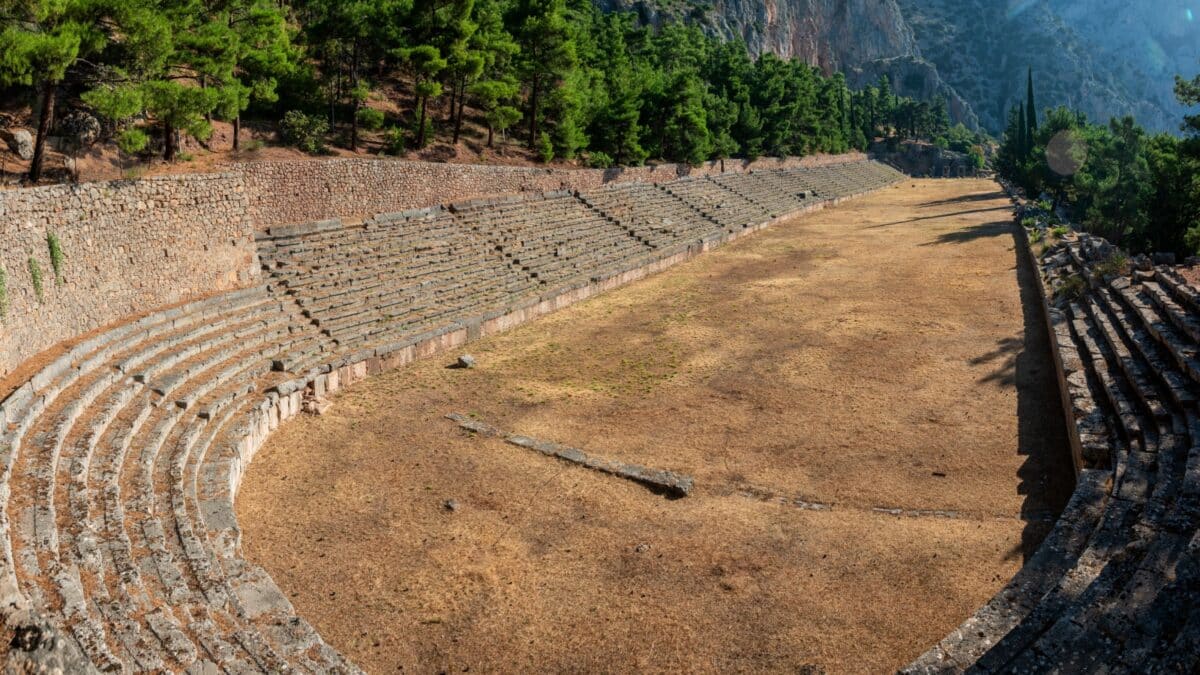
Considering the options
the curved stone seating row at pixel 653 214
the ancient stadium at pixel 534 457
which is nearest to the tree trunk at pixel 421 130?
the ancient stadium at pixel 534 457

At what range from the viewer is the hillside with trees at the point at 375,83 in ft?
63.4

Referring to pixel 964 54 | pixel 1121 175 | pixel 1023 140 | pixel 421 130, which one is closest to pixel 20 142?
pixel 421 130

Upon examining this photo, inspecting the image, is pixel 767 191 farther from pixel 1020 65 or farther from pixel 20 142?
pixel 1020 65

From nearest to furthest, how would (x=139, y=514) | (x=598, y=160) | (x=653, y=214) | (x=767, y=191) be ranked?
(x=139, y=514), (x=653, y=214), (x=598, y=160), (x=767, y=191)

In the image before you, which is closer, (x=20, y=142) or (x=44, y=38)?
(x=44, y=38)

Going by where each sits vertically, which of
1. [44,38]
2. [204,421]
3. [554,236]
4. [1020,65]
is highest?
[1020,65]

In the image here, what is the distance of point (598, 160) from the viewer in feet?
146

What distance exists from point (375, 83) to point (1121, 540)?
130ft

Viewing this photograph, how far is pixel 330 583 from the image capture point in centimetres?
1134

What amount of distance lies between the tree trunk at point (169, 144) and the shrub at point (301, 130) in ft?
19.6

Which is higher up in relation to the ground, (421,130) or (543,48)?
(543,48)

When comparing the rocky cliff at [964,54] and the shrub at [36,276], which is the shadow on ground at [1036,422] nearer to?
the shrub at [36,276]

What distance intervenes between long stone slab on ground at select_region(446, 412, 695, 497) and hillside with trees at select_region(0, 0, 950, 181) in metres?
11.6

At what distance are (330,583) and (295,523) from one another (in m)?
2.14
